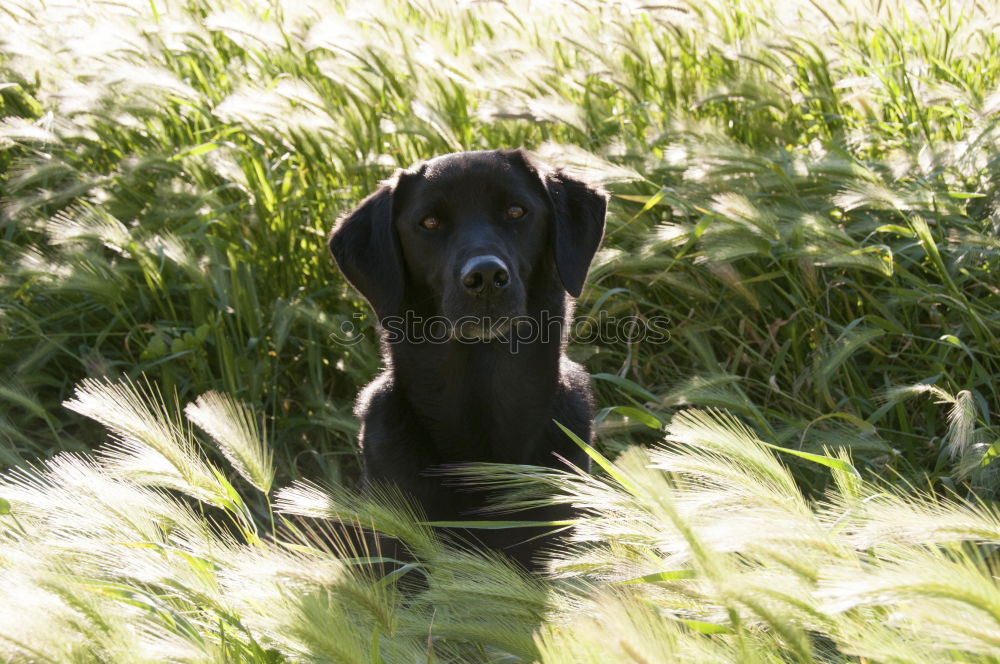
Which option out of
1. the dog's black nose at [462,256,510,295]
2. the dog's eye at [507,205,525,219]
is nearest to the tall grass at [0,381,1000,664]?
the dog's black nose at [462,256,510,295]

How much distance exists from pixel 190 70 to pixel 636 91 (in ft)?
8.35

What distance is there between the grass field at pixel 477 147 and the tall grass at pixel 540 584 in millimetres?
19

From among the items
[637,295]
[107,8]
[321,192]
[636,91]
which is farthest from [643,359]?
[107,8]

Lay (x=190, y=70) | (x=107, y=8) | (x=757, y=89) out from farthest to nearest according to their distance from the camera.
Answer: (x=107, y=8)
(x=190, y=70)
(x=757, y=89)

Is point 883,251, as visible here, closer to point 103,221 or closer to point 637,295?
point 637,295

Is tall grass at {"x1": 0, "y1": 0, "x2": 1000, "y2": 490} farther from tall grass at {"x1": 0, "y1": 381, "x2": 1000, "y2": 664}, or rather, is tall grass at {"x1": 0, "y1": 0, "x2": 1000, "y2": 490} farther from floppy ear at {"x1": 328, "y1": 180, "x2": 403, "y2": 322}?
tall grass at {"x1": 0, "y1": 381, "x2": 1000, "y2": 664}

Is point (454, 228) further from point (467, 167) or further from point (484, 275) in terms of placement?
point (484, 275)

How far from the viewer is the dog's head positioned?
11.3 feet

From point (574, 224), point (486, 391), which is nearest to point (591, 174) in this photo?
point (574, 224)

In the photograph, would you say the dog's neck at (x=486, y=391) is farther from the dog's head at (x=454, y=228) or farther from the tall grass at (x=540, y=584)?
the tall grass at (x=540, y=584)

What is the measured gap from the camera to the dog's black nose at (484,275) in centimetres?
317

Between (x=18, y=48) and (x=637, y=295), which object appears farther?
(x=18, y=48)

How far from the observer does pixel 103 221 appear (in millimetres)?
4312

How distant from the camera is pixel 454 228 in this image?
3.50m
